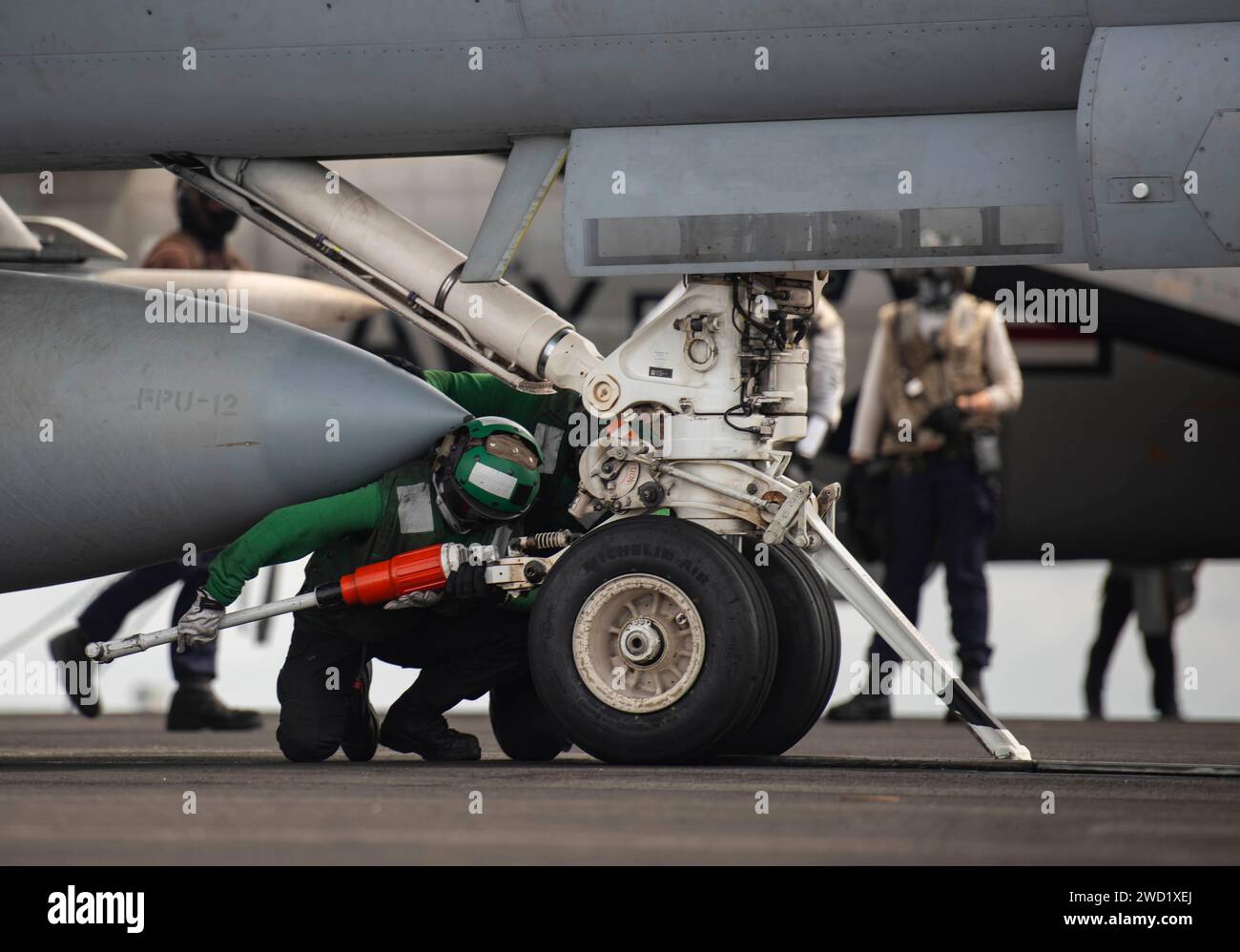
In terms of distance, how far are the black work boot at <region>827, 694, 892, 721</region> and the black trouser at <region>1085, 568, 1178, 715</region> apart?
76.1 inches

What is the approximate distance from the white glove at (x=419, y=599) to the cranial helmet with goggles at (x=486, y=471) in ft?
1.00

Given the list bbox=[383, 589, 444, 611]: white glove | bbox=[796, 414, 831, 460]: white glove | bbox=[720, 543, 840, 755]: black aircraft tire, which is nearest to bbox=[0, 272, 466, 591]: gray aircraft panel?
bbox=[383, 589, 444, 611]: white glove

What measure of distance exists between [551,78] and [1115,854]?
126 inches

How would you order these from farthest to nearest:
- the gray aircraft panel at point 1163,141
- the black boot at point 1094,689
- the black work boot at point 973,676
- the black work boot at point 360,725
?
1. the black boot at point 1094,689
2. the black work boot at point 973,676
3. the black work boot at point 360,725
4. the gray aircraft panel at point 1163,141

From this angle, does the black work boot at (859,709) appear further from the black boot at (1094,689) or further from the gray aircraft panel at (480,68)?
the gray aircraft panel at (480,68)

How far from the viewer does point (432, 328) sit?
21.0 feet

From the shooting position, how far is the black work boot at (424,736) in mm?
6504

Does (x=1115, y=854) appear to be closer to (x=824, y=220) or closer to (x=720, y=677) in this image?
(x=720, y=677)

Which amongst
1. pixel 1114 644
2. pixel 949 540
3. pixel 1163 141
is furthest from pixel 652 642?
pixel 1114 644

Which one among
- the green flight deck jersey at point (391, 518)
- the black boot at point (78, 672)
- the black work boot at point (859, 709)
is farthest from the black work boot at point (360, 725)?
the black work boot at point (859, 709)

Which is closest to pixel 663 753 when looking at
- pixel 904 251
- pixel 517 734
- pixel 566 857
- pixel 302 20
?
pixel 517 734

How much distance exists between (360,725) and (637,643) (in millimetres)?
1446

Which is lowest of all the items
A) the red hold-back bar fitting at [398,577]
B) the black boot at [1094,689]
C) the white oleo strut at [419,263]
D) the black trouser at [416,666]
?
the black boot at [1094,689]

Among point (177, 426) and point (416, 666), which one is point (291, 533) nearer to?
point (177, 426)
